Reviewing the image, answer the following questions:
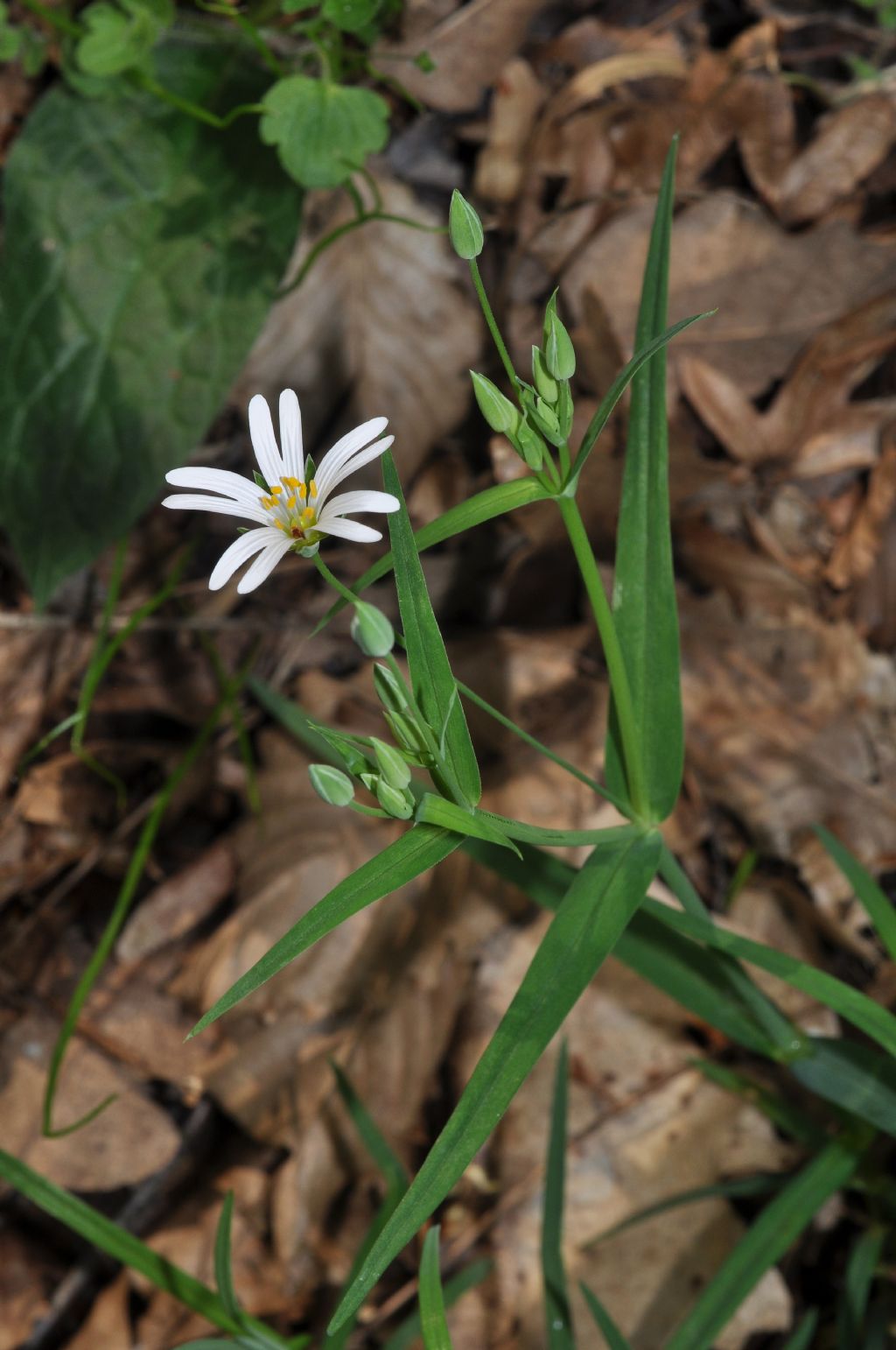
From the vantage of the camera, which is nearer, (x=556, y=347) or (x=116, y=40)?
(x=556, y=347)

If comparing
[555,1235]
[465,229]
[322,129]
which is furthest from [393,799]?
[322,129]

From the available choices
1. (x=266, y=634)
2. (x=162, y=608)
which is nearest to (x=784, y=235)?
(x=266, y=634)

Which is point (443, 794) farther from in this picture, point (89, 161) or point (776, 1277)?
point (89, 161)

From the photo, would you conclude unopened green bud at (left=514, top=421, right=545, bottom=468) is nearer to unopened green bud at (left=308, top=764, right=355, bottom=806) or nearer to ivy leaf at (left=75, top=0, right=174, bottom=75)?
unopened green bud at (left=308, top=764, right=355, bottom=806)

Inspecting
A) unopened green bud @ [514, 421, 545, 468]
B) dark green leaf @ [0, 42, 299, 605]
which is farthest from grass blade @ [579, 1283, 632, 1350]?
dark green leaf @ [0, 42, 299, 605]

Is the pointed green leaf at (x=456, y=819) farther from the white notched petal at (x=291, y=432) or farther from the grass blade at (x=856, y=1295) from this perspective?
the grass blade at (x=856, y=1295)

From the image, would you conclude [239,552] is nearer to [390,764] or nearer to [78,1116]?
[390,764]
